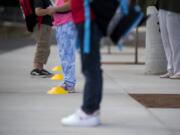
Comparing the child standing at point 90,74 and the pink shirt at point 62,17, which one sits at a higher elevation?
the pink shirt at point 62,17

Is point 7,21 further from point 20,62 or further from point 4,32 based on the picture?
point 20,62

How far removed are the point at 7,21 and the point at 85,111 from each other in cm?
3871

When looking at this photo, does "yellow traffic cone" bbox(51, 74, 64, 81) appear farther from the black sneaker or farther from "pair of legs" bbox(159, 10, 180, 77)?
"pair of legs" bbox(159, 10, 180, 77)

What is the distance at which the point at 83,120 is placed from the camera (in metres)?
6.98

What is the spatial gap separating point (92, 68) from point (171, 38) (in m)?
4.94

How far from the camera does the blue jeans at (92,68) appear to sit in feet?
22.5

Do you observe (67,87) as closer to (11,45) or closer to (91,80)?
(91,80)

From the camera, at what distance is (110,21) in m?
6.74

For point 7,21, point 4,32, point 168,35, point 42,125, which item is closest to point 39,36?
point 168,35

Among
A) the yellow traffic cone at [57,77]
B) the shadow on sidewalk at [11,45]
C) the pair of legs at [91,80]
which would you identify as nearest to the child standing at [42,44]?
the yellow traffic cone at [57,77]

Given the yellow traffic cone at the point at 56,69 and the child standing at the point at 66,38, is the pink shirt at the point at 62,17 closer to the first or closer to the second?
the child standing at the point at 66,38

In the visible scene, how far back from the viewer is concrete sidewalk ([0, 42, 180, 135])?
6.82 metres

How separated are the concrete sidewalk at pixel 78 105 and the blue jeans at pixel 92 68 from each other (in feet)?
1.02

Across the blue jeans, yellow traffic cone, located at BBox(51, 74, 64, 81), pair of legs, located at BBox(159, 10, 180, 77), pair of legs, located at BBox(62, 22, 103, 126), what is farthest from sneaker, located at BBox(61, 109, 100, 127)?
pair of legs, located at BBox(159, 10, 180, 77)
